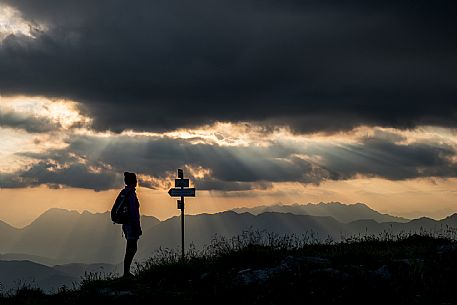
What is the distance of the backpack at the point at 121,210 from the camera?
15859 mm

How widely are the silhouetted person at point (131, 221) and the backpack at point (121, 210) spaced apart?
0.08 metres

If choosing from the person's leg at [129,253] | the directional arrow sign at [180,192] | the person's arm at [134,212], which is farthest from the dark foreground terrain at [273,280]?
the directional arrow sign at [180,192]

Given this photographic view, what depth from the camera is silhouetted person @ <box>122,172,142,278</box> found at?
15.9m

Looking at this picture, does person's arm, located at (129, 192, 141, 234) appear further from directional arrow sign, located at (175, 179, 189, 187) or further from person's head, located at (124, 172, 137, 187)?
directional arrow sign, located at (175, 179, 189, 187)

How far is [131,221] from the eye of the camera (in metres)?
15.9

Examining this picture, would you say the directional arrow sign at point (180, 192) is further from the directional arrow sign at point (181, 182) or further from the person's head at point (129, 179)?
the person's head at point (129, 179)

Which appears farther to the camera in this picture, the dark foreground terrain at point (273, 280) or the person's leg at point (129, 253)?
the person's leg at point (129, 253)

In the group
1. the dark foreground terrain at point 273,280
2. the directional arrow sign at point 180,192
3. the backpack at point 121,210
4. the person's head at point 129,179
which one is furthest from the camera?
the directional arrow sign at point 180,192

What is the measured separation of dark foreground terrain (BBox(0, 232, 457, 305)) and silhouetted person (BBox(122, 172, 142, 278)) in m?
0.55

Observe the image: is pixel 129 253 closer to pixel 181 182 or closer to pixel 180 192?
pixel 180 192

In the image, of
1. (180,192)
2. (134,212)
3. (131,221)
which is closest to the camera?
(131,221)

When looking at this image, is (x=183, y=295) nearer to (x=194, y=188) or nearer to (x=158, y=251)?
(x=158, y=251)

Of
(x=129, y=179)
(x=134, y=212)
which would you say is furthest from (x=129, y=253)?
(x=129, y=179)

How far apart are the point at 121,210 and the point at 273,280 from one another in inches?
222
